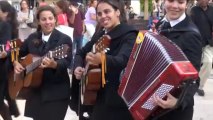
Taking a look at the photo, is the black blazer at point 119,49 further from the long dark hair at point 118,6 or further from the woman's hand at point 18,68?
the woman's hand at point 18,68

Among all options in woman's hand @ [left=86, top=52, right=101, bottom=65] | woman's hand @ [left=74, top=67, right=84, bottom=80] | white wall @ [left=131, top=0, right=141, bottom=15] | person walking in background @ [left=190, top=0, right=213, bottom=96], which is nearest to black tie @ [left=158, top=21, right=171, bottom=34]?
woman's hand @ [left=86, top=52, right=101, bottom=65]

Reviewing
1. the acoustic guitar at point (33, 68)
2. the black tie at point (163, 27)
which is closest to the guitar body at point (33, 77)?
the acoustic guitar at point (33, 68)

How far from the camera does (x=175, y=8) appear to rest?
2.81m

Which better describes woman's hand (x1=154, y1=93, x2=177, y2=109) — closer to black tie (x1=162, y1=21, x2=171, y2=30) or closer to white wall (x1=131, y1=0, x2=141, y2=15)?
black tie (x1=162, y1=21, x2=171, y2=30)

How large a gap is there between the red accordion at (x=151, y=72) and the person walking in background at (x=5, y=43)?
82.1 inches

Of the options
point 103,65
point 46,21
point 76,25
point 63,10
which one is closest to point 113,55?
point 103,65

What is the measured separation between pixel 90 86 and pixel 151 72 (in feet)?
2.76

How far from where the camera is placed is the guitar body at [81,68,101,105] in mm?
3195

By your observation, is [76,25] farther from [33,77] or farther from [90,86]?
[90,86]

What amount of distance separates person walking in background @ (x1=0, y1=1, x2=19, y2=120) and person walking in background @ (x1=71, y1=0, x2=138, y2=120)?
1.52 meters

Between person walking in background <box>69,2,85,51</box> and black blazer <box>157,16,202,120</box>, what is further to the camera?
person walking in background <box>69,2,85,51</box>

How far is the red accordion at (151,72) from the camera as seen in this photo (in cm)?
231

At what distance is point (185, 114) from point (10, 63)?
237 cm

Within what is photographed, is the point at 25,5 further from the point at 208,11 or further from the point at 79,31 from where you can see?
the point at 208,11
